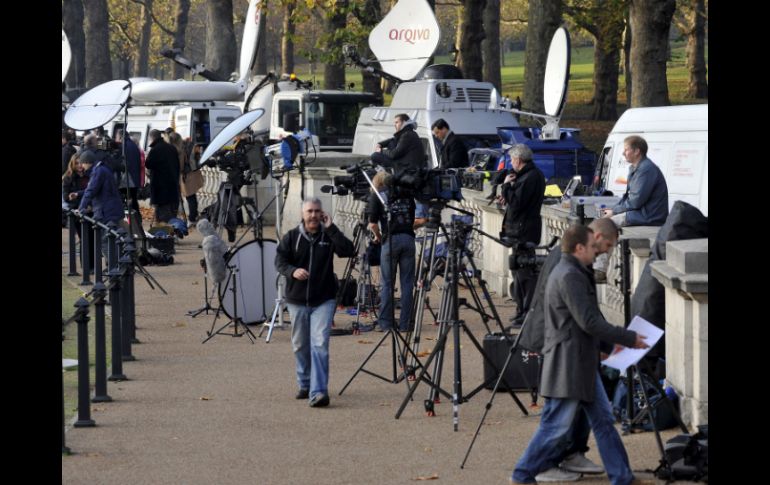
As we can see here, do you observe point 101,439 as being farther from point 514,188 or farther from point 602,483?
point 514,188

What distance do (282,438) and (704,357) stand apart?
3087 mm

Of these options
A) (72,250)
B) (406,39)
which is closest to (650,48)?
(406,39)

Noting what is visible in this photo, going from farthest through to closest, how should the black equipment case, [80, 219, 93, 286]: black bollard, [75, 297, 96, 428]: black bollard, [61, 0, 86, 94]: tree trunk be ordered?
[61, 0, 86, 94]: tree trunk < [80, 219, 93, 286]: black bollard < the black equipment case < [75, 297, 96, 428]: black bollard

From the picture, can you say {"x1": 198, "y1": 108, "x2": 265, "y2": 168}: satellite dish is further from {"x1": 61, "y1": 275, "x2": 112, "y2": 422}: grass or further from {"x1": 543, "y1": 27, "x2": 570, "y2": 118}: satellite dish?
{"x1": 543, "y1": 27, "x2": 570, "y2": 118}: satellite dish

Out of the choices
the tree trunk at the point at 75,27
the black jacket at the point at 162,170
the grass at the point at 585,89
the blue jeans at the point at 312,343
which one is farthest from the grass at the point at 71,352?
the tree trunk at the point at 75,27

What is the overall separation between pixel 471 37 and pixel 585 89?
109 feet

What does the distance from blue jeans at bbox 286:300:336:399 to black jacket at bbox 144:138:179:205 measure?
547 inches

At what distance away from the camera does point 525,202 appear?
15.7m

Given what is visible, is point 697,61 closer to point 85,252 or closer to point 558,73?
point 558,73

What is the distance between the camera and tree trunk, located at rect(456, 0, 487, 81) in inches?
1294

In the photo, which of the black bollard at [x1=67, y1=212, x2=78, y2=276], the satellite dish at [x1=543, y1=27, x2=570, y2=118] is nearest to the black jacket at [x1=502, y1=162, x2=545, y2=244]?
the black bollard at [x1=67, y1=212, x2=78, y2=276]

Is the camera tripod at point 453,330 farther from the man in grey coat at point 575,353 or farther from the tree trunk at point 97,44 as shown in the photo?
the tree trunk at point 97,44
